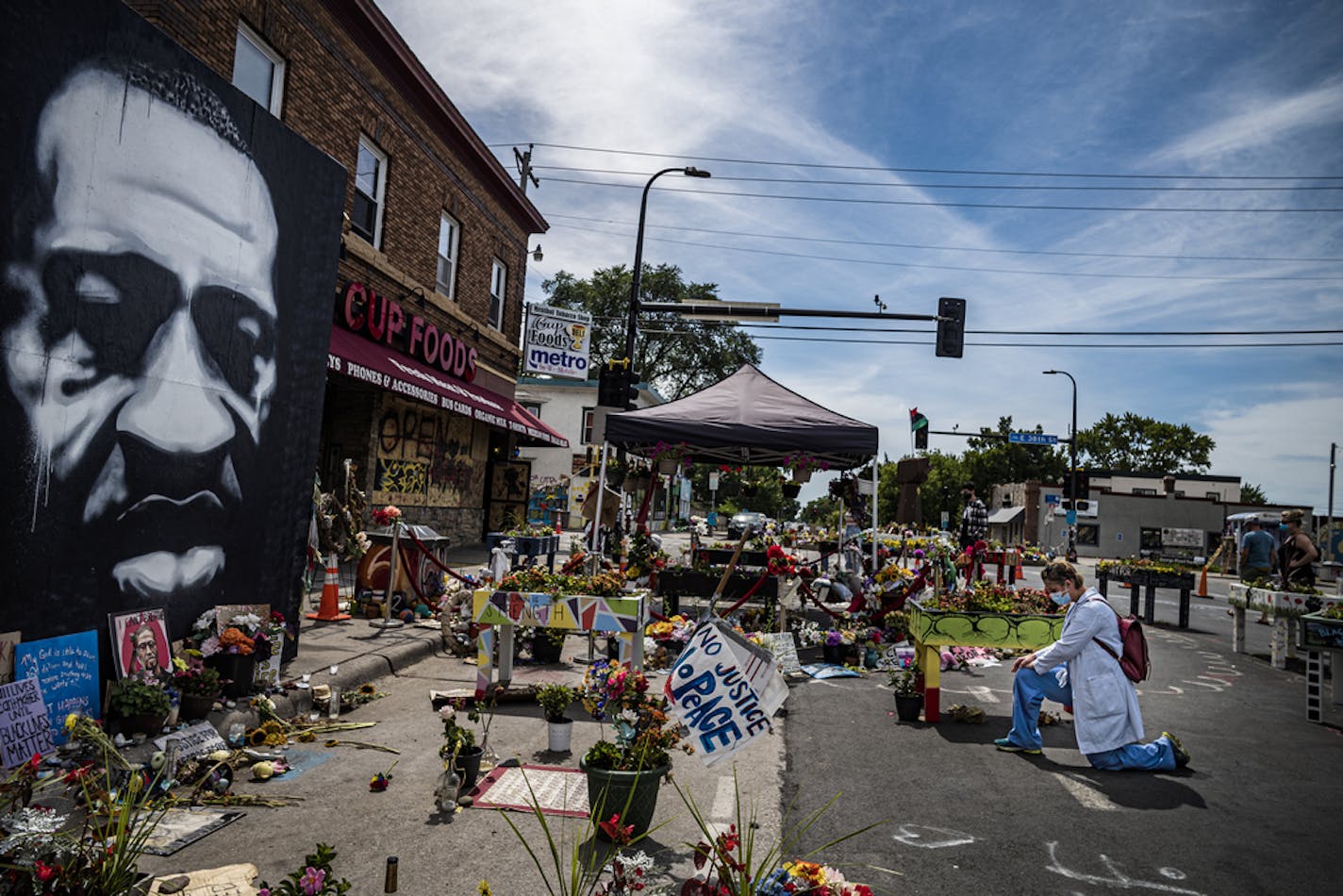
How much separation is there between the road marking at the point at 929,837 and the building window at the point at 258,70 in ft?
37.0

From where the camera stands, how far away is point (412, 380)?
14344 mm

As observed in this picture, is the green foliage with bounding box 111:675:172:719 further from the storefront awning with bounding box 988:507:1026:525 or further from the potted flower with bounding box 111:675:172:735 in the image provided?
the storefront awning with bounding box 988:507:1026:525

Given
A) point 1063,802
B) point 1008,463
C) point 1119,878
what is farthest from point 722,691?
point 1008,463

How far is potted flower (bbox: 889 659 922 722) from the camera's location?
7309mm

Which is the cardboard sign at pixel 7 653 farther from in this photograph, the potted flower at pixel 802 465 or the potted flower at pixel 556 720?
the potted flower at pixel 802 465

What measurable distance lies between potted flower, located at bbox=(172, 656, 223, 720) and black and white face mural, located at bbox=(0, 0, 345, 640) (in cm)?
51

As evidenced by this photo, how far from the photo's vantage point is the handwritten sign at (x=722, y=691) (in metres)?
4.42

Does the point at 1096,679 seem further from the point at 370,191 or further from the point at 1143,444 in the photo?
the point at 1143,444

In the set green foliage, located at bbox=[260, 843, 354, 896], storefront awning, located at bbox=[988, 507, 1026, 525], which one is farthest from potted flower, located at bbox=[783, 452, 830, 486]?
storefront awning, located at bbox=[988, 507, 1026, 525]

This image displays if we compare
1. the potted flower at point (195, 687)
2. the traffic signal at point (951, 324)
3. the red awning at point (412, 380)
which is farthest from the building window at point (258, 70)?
the traffic signal at point (951, 324)

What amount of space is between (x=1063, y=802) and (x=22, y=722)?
6.25 m

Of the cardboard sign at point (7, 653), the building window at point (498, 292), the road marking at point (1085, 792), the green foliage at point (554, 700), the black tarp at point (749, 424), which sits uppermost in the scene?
the building window at point (498, 292)

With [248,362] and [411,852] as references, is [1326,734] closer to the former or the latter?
[411,852]

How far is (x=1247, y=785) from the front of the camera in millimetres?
5816
